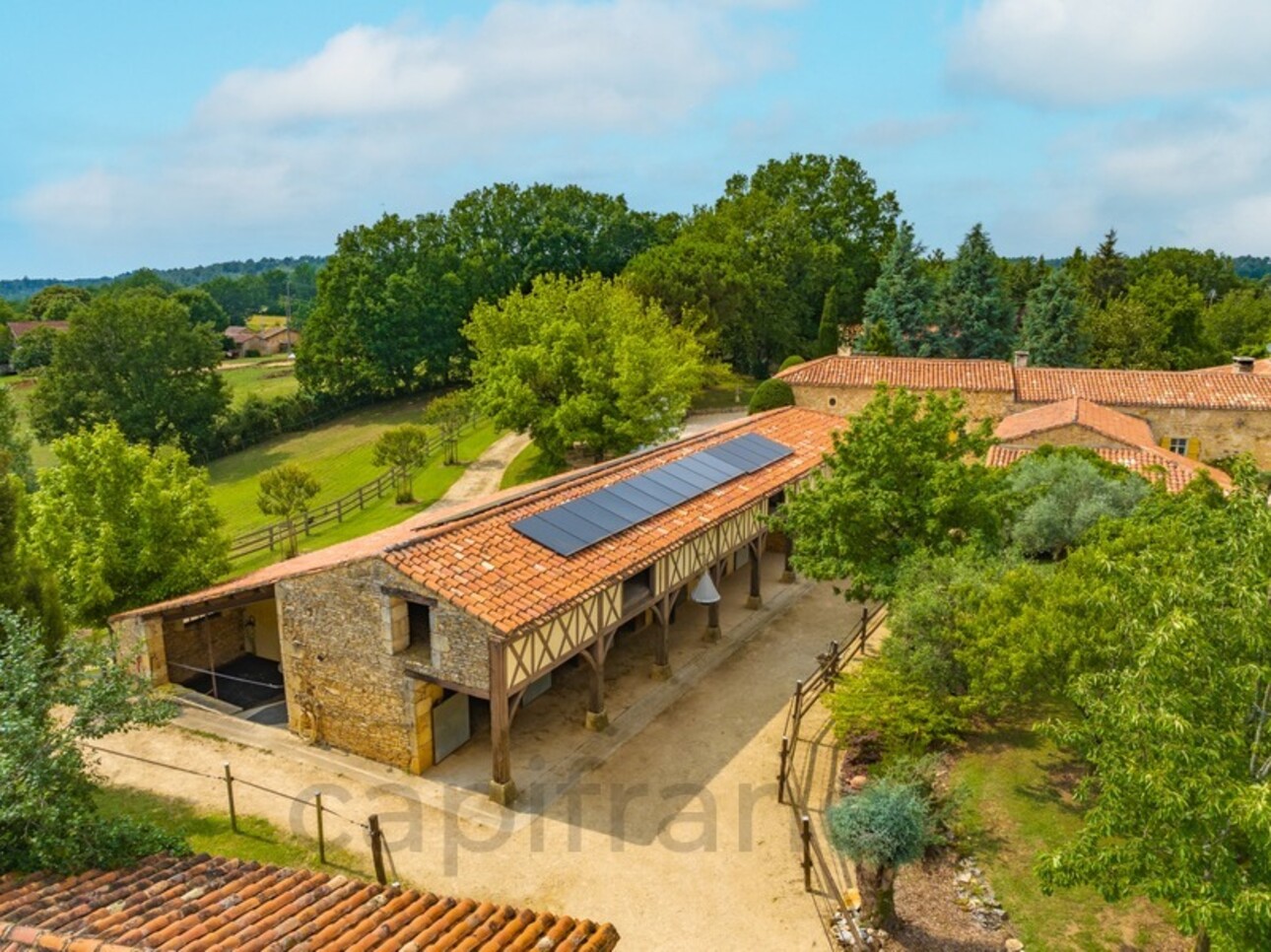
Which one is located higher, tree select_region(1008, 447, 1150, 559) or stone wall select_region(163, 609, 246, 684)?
tree select_region(1008, 447, 1150, 559)

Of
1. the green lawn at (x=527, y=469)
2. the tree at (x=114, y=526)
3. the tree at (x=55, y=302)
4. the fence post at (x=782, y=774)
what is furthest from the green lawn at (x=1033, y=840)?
the tree at (x=55, y=302)

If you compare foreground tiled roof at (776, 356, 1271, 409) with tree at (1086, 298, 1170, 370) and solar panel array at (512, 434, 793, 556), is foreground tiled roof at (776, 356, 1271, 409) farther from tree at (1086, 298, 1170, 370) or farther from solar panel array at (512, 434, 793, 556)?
solar panel array at (512, 434, 793, 556)

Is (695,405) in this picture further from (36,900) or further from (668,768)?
(36,900)

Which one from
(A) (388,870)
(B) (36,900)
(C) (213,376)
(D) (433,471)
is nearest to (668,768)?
(A) (388,870)

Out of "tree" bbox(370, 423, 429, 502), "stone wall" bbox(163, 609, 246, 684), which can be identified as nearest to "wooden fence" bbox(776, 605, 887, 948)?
"stone wall" bbox(163, 609, 246, 684)

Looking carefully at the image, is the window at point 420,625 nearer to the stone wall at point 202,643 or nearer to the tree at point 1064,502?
the stone wall at point 202,643

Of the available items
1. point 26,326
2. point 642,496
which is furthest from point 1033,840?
point 26,326

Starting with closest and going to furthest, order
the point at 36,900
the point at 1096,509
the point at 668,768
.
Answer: the point at 36,900
the point at 668,768
the point at 1096,509
